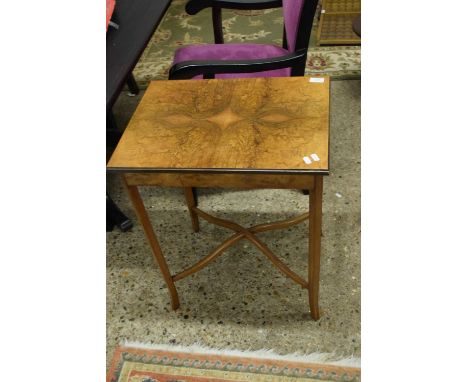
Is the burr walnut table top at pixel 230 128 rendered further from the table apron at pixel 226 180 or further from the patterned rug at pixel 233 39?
the patterned rug at pixel 233 39

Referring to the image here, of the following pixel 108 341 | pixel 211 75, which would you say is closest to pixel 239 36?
pixel 211 75

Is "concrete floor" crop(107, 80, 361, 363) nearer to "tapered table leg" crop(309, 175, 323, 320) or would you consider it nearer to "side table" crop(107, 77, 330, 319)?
"tapered table leg" crop(309, 175, 323, 320)

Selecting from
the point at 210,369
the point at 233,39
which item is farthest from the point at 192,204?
the point at 233,39

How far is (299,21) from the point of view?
1287 mm

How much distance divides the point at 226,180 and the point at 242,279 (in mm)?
672

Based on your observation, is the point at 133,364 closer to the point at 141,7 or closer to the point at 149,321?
the point at 149,321

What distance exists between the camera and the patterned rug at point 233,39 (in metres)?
2.56

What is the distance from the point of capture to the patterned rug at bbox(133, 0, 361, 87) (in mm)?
2559

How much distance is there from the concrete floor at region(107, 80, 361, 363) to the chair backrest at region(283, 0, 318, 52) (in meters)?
0.71

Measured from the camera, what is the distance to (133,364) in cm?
131

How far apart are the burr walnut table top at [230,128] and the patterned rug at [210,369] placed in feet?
2.38

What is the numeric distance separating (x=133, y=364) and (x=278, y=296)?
57 centimetres

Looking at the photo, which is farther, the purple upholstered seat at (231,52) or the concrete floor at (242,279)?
the purple upholstered seat at (231,52)

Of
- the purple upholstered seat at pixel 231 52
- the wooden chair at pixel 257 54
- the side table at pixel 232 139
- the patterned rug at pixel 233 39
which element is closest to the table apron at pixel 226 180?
the side table at pixel 232 139
